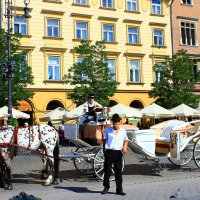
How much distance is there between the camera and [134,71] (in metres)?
35.5

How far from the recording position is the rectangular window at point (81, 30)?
33.4 m

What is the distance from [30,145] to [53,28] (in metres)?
23.3

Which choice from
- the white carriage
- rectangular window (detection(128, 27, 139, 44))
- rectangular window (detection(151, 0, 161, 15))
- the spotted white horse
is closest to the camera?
the spotted white horse

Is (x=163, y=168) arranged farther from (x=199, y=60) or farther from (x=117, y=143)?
(x=199, y=60)

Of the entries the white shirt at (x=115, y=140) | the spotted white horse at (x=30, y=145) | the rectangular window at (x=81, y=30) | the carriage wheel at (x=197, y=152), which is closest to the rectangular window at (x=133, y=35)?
the rectangular window at (x=81, y=30)

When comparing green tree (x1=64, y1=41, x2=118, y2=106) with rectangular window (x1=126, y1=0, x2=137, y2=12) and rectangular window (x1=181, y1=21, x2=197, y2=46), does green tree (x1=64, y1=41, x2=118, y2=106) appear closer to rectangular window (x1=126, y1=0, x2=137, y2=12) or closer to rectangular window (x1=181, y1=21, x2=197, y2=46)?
rectangular window (x1=126, y1=0, x2=137, y2=12)

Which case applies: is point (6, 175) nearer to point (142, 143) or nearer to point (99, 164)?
point (99, 164)

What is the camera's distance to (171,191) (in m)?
8.98

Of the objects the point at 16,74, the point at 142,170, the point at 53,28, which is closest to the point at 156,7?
the point at 53,28

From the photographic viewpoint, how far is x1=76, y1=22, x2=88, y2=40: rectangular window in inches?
1314

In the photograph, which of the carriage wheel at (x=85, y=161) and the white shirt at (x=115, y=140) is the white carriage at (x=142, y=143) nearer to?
the carriage wheel at (x=85, y=161)

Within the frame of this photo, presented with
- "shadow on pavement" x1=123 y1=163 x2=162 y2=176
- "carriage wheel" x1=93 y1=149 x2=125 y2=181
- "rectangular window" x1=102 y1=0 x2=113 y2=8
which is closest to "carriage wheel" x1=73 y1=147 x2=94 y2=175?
"carriage wheel" x1=93 y1=149 x2=125 y2=181

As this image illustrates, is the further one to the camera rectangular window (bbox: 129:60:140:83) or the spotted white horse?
rectangular window (bbox: 129:60:140:83)

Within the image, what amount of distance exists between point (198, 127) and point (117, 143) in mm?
4385
